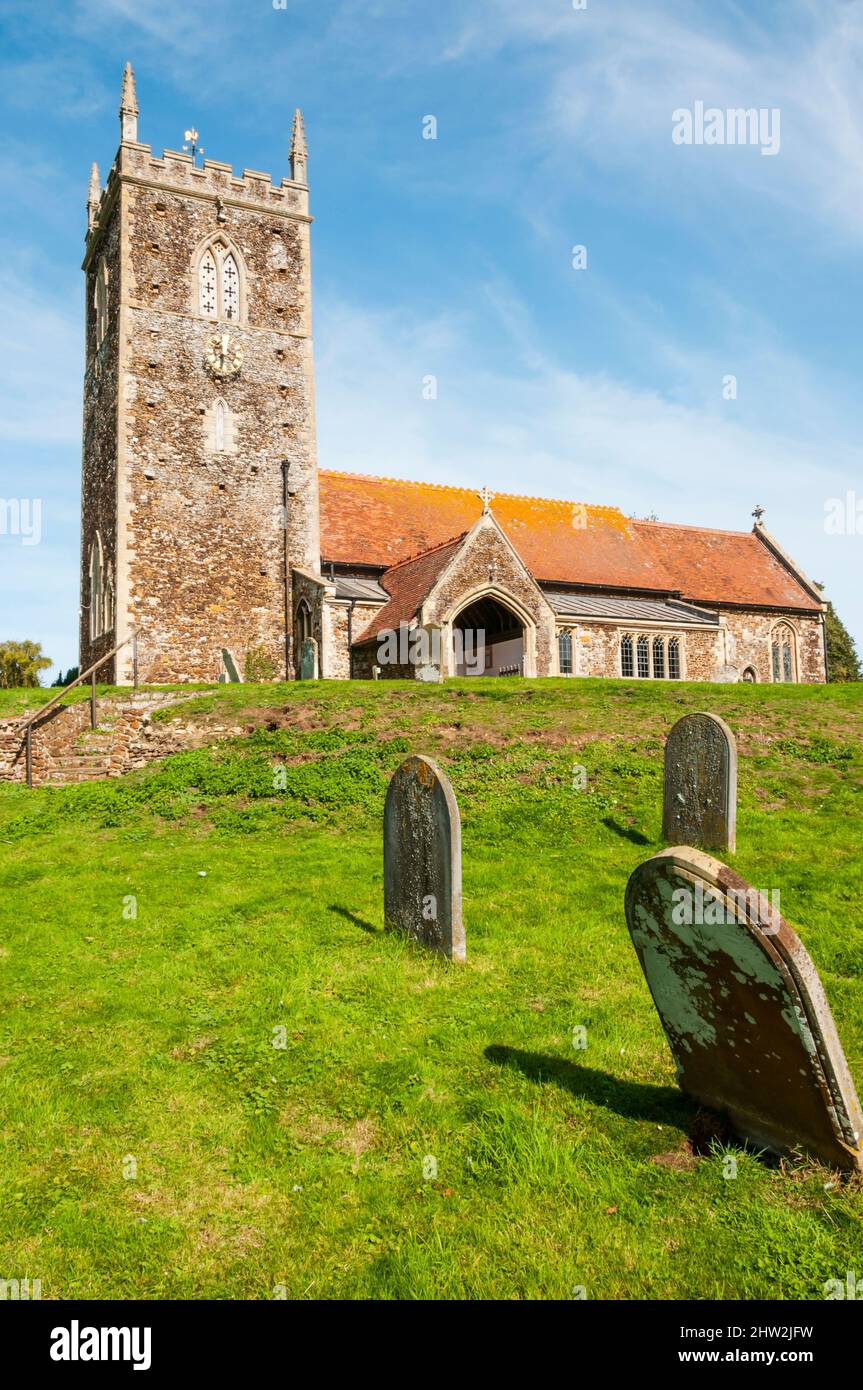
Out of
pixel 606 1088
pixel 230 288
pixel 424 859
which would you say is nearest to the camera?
pixel 606 1088

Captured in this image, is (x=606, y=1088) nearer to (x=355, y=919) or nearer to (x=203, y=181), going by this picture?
(x=355, y=919)

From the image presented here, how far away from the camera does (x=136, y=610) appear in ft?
82.5

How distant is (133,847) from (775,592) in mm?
30216

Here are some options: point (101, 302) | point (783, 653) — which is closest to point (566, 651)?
point (783, 653)

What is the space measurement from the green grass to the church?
13.1 meters

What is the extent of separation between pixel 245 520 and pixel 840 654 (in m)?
40.6

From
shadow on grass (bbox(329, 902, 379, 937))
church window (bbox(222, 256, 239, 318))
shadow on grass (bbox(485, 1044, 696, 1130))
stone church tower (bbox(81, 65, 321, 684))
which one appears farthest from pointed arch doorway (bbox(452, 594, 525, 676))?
shadow on grass (bbox(485, 1044, 696, 1130))

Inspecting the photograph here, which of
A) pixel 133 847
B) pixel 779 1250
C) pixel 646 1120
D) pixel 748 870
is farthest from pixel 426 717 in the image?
pixel 779 1250

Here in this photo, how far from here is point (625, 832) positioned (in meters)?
11.1

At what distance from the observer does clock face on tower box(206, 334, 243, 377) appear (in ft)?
88.1

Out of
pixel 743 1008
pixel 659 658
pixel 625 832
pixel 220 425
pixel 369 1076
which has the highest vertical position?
pixel 220 425

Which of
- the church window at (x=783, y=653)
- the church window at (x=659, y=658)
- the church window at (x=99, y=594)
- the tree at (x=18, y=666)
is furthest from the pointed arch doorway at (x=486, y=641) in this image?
the tree at (x=18, y=666)

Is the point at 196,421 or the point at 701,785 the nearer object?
the point at 701,785
